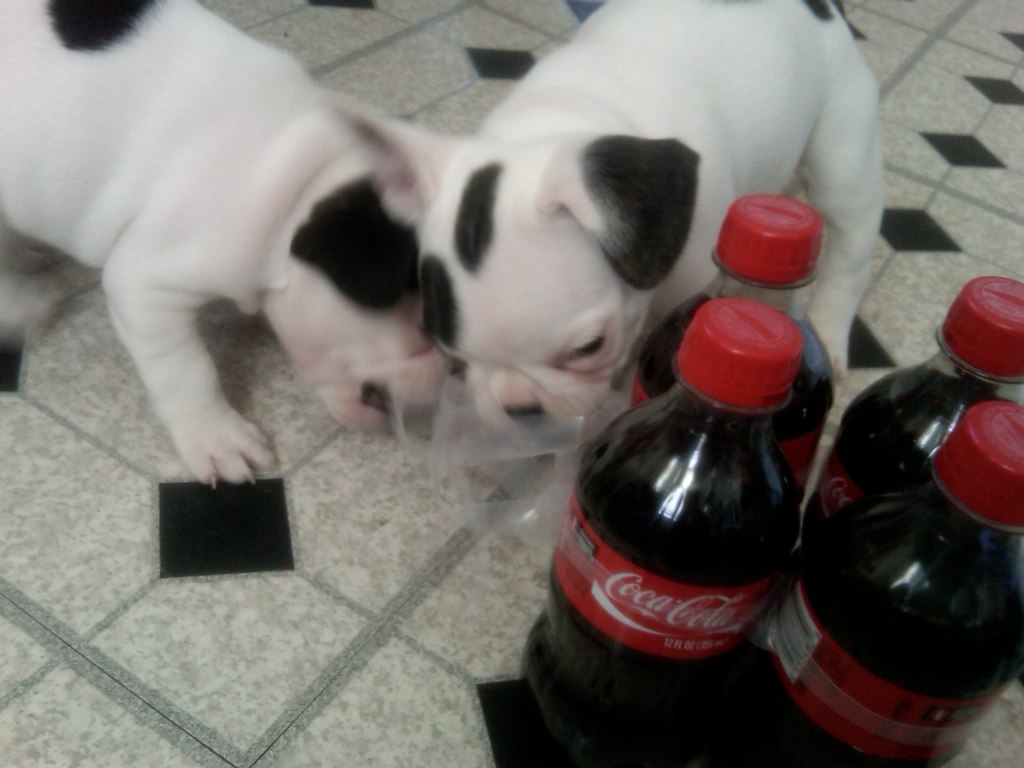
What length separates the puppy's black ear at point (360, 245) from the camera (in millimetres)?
813

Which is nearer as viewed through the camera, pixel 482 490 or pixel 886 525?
pixel 886 525

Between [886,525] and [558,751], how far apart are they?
0.37 m

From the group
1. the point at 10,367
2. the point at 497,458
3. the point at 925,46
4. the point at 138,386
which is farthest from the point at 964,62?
the point at 10,367

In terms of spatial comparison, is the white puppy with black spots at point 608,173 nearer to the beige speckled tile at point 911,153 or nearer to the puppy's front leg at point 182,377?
the puppy's front leg at point 182,377

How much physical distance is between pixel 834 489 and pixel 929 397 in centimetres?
10

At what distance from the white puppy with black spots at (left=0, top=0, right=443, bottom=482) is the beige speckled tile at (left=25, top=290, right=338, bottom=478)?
4cm

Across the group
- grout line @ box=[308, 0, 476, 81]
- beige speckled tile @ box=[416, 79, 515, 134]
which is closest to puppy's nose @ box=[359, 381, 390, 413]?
beige speckled tile @ box=[416, 79, 515, 134]

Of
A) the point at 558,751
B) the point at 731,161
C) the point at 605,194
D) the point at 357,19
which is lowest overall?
the point at 558,751

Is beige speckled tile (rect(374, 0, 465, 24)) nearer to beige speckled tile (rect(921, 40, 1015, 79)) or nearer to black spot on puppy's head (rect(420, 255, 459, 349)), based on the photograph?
beige speckled tile (rect(921, 40, 1015, 79))

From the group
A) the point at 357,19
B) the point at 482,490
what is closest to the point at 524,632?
the point at 482,490

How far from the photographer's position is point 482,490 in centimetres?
102

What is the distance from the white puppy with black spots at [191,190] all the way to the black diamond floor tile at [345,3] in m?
1.02

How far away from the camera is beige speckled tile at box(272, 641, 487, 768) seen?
2.51ft

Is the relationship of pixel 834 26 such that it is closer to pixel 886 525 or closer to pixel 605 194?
pixel 605 194
